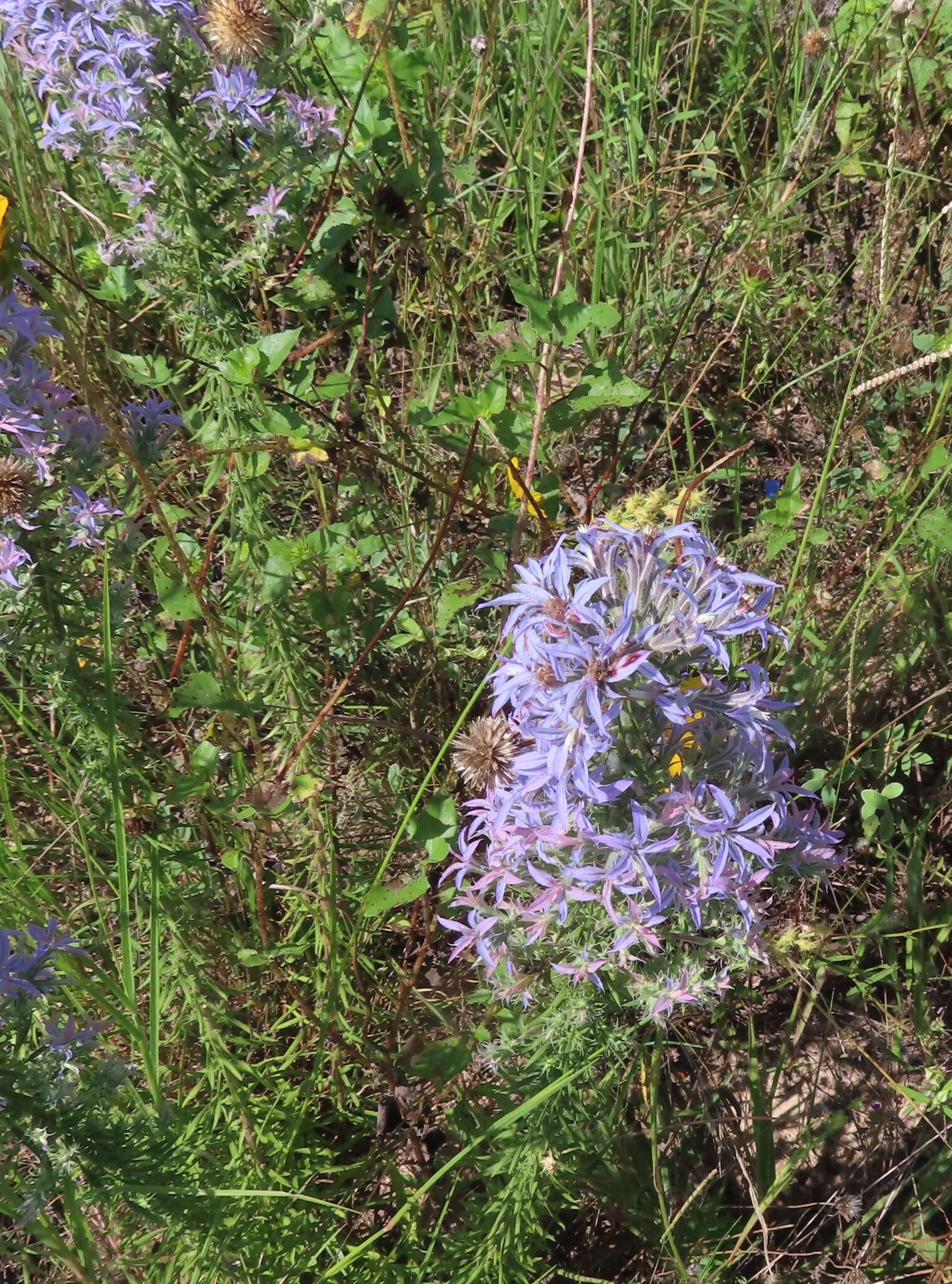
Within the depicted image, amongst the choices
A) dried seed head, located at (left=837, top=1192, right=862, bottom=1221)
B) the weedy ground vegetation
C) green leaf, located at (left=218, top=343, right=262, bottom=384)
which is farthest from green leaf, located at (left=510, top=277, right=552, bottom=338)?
dried seed head, located at (left=837, top=1192, right=862, bottom=1221)

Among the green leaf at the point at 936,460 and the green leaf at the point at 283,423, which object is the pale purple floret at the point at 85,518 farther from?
the green leaf at the point at 936,460

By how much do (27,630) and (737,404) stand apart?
2.43 metres

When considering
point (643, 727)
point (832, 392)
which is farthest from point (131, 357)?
point (832, 392)

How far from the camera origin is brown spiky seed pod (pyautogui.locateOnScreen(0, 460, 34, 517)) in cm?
194

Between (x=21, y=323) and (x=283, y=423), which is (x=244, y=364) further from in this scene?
(x=21, y=323)

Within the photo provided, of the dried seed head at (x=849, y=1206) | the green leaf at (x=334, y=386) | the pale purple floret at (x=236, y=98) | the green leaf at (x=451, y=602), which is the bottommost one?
the dried seed head at (x=849, y=1206)

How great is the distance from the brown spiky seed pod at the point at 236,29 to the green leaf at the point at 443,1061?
2.12 meters

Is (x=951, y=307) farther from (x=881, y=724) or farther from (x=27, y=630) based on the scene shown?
(x=27, y=630)

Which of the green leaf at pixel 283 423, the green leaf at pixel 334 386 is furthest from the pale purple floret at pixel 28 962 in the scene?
the green leaf at pixel 334 386

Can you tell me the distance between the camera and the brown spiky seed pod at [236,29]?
6.85 feet

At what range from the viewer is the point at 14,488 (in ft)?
6.39

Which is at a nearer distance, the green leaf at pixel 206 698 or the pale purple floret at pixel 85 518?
the pale purple floret at pixel 85 518

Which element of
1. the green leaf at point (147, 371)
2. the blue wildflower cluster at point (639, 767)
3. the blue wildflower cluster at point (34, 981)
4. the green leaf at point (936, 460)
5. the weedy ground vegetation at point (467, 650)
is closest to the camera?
the blue wildflower cluster at point (639, 767)

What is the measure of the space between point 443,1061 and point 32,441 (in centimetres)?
152
